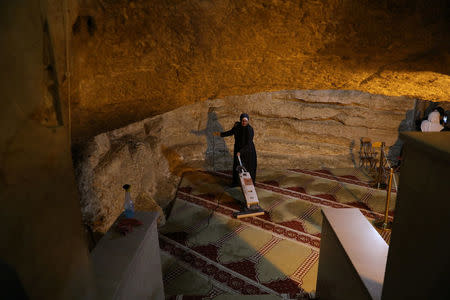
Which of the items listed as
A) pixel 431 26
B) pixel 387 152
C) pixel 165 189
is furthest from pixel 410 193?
pixel 387 152

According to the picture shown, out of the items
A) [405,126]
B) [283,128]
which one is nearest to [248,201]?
[283,128]

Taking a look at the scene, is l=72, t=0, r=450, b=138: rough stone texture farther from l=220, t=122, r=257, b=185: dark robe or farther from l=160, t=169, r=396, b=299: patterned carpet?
l=220, t=122, r=257, b=185: dark robe

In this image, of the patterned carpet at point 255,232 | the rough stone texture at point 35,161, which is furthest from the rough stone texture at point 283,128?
the rough stone texture at point 35,161

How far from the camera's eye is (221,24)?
1.71 metres

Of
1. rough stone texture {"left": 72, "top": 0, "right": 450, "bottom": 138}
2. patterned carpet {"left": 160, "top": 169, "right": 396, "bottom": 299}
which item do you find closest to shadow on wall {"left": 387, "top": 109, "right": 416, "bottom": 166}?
patterned carpet {"left": 160, "top": 169, "right": 396, "bottom": 299}

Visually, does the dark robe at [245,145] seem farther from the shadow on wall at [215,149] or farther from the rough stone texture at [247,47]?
the rough stone texture at [247,47]

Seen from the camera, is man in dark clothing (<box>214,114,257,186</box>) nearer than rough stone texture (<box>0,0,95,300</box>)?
No

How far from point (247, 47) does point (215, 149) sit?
545 cm

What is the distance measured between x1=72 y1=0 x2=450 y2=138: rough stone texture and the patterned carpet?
245 cm

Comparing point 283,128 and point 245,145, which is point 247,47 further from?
point 283,128

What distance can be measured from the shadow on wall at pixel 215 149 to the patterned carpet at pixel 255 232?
21.2 inches

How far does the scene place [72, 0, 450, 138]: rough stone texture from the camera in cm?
149

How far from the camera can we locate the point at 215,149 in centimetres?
735

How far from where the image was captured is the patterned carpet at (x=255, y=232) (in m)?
3.54
